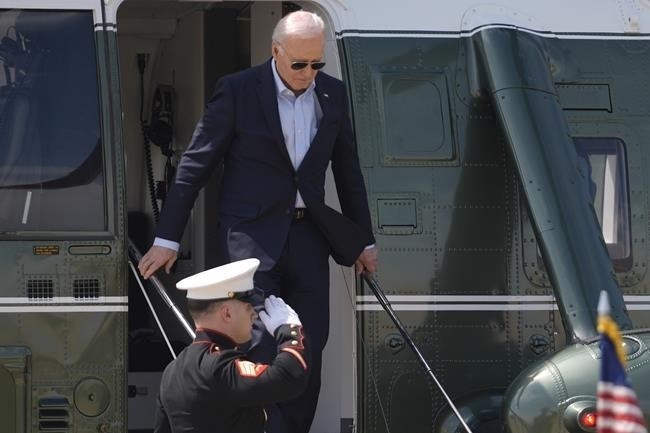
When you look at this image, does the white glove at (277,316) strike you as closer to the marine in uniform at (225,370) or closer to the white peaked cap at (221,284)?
the marine in uniform at (225,370)

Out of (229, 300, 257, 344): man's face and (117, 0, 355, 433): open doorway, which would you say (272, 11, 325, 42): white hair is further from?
(229, 300, 257, 344): man's face

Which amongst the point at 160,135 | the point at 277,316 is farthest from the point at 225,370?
the point at 160,135

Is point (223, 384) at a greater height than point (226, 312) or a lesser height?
lesser

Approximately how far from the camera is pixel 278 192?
5832 millimetres

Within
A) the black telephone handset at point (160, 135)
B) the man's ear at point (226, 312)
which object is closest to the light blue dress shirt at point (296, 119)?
the man's ear at point (226, 312)

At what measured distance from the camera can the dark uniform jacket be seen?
14.1ft

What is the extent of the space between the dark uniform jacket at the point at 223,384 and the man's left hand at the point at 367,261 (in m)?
1.59

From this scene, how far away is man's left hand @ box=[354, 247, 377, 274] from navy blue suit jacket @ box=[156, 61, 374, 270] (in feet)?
0.25

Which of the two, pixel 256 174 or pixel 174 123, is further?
pixel 174 123

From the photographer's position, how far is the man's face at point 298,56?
557 cm

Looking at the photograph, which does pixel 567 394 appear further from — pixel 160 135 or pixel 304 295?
pixel 160 135

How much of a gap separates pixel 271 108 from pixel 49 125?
1.06m

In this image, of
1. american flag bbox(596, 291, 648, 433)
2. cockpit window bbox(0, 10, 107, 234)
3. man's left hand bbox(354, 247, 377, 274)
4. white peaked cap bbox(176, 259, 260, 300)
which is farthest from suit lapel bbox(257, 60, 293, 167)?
american flag bbox(596, 291, 648, 433)

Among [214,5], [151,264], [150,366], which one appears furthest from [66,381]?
[214,5]
